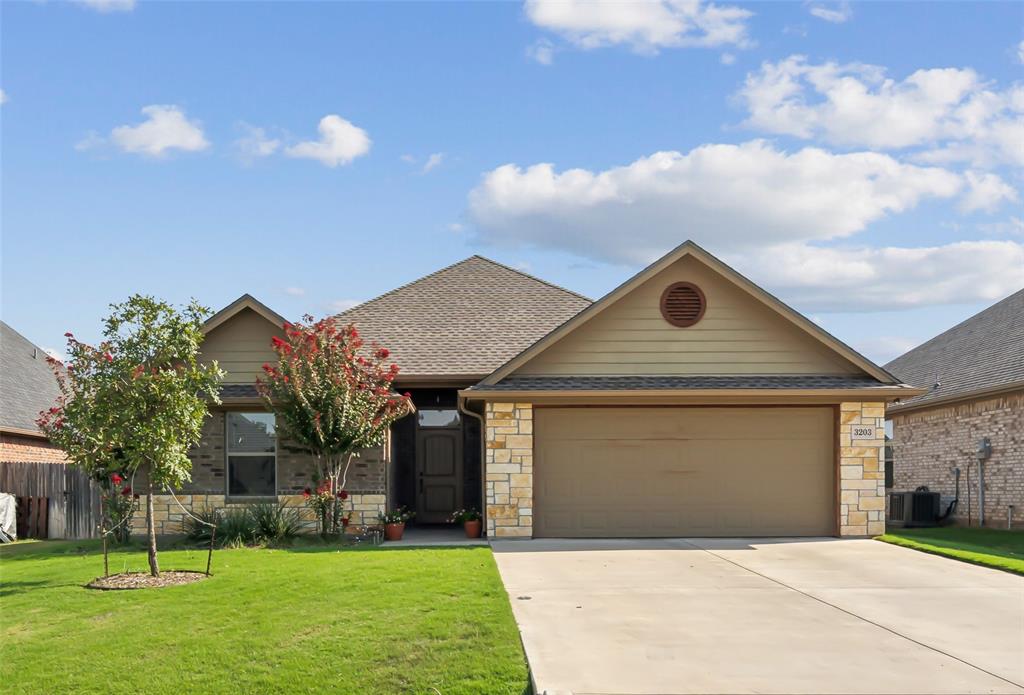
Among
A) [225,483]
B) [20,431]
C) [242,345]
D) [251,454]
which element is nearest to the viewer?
[225,483]

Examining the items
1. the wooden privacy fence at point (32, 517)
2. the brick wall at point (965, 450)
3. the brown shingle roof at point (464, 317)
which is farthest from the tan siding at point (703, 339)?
the wooden privacy fence at point (32, 517)

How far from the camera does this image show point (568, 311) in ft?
72.5

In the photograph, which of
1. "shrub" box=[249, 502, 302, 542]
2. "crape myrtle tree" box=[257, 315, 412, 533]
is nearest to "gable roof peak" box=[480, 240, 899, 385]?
"crape myrtle tree" box=[257, 315, 412, 533]

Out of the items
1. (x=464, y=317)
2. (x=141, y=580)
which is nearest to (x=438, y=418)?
(x=464, y=317)

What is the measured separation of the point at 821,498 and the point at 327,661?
11310 millimetres

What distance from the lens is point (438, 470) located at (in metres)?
20.3

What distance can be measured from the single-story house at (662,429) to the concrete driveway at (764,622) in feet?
7.73

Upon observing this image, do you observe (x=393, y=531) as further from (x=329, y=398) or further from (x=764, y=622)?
(x=764, y=622)

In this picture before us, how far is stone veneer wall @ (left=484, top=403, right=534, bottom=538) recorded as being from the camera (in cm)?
1673

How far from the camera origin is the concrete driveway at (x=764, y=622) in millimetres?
7496

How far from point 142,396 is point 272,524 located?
15.3 feet

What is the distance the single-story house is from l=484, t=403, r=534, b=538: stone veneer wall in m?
0.02

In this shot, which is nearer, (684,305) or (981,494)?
(684,305)

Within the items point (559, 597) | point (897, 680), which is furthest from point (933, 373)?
point (897, 680)
